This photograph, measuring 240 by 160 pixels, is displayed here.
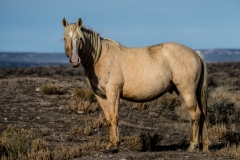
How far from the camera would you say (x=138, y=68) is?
9055mm

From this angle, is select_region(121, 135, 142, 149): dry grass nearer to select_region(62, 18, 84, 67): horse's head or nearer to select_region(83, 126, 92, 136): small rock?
select_region(83, 126, 92, 136): small rock

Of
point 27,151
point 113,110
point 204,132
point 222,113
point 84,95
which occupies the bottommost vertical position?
point 27,151

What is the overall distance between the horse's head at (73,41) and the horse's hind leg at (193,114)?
248 cm

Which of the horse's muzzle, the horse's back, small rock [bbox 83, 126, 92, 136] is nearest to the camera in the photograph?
the horse's muzzle

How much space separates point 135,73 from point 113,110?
87 cm

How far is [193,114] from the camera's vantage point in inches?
368

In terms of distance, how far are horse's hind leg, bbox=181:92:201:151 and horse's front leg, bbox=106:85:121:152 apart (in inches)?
57.7

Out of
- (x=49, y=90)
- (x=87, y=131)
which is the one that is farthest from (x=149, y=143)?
(x=49, y=90)

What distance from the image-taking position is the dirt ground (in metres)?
10.1

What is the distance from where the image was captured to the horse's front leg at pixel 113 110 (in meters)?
8.72

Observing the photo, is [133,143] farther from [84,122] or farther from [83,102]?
[83,102]

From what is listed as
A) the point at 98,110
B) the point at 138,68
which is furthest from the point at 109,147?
the point at 98,110

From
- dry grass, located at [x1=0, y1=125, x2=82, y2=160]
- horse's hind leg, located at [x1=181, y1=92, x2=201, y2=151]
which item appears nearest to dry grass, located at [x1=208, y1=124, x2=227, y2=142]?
horse's hind leg, located at [x1=181, y1=92, x2=201, y2=151]

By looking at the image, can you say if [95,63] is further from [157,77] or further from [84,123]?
[84,123]
